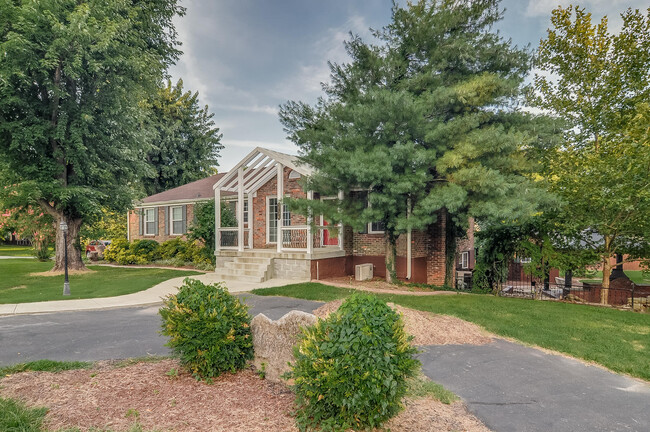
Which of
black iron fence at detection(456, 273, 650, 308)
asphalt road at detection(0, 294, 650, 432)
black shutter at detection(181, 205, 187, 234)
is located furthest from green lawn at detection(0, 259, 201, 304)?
black iron fence at detection(456, 273, 650, 308)

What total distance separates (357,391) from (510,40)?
11636mm

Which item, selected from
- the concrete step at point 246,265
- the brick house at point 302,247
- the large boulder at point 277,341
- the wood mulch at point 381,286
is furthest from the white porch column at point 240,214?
the large boulder at point 277,341

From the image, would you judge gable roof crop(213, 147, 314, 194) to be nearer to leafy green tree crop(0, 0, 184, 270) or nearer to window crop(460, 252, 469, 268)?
leafy green tree crop(0, 0, 184, 270)

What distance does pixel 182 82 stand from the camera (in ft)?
110

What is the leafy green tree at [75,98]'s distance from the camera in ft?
41.6

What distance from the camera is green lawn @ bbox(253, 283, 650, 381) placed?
17.8ft

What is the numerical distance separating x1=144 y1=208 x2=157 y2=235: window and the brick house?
933 cm

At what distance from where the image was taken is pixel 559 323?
23.9 ft

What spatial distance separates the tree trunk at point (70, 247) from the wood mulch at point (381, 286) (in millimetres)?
11655

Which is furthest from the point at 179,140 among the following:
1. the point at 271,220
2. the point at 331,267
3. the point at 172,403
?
the point at 172,403

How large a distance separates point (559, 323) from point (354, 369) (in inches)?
251

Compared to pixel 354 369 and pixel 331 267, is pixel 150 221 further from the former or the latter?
pixel 354 369

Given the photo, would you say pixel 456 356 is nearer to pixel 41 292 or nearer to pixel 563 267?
pixel 563 267

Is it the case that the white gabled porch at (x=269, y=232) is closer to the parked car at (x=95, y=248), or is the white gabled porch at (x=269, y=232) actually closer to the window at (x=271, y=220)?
the window at (x=271, y=220)
